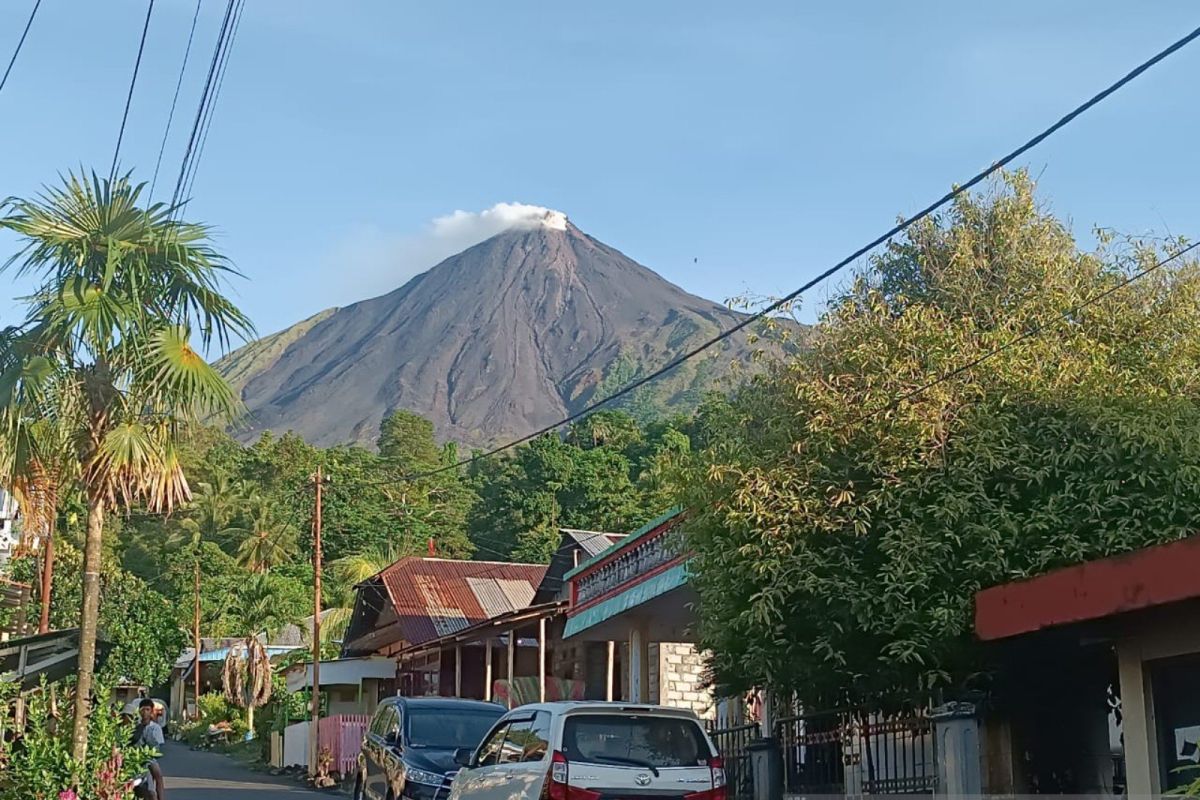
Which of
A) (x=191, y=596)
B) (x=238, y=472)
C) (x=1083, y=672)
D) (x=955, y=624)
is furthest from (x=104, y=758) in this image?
(x=238, y=472)

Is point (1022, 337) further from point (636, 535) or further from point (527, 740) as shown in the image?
point (636, 535)

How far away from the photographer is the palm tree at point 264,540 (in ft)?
221

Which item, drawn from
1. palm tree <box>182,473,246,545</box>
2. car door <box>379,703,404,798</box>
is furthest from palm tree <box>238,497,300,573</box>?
car door <box>379,703,404,798</box>

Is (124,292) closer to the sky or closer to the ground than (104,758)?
closer to the sky

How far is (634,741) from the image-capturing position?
1115 cm

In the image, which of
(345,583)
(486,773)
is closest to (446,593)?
(345,583)

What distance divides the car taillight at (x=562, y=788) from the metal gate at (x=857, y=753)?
3.22 metres

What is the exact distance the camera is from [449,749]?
Result: 15.7 metres

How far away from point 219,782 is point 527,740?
20.5 metres

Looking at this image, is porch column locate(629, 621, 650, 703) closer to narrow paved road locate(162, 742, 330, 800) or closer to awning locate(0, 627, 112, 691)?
narrow paved road locate(162, 742, 330, 800)

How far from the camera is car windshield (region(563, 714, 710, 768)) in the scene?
10.9m

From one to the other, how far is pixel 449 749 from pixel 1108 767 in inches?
Answer: 282

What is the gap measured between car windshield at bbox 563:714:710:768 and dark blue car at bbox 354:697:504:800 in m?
4.28

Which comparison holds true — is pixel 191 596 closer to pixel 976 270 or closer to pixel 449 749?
pixel 449 749
